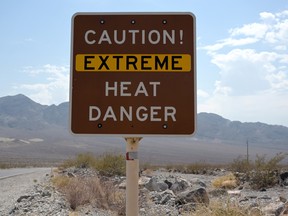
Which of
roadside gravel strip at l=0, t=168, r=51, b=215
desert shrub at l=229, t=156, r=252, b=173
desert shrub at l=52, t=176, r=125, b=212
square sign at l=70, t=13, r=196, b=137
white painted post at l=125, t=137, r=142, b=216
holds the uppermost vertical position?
square sign at l=70, t=13, r=196, b=137

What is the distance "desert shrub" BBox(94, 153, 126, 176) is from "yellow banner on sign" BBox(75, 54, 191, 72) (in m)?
29.1

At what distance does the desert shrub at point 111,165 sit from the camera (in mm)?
32375

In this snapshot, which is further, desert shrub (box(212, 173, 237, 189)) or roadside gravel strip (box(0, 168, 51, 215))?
desert shrub (box(212, 173, 237, 189))

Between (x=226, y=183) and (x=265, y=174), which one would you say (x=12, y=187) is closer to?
(x=226, y=183)

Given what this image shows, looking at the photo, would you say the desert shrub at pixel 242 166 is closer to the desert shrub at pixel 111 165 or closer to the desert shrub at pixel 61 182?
the desert shrub at pixel 111 165

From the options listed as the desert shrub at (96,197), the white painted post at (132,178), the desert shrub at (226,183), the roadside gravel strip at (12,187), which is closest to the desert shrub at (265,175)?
the desert shrub at (226,183)

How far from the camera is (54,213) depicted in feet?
37.8

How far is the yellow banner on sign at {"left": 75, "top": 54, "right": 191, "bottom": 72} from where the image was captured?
3.33 metres

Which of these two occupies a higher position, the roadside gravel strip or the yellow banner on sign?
the yellow banner on sign

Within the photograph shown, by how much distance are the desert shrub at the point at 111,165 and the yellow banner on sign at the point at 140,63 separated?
29131mm

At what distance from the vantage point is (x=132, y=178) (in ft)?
10.7

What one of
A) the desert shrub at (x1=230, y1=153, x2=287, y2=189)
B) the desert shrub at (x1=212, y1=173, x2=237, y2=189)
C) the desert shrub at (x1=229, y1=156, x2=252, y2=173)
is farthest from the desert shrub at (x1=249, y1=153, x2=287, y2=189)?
the desert shrub at (x1=229, y1=156, x2=252, y2=173)

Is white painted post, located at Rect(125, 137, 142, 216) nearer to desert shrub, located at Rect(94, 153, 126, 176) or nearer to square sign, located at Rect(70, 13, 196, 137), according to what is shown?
square sign, located at Rect(70, 13, 196, 137)

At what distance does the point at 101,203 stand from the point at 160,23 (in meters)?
11.1
